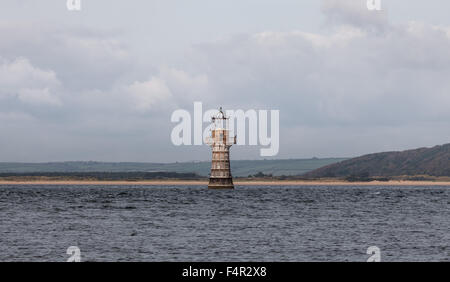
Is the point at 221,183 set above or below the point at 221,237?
above

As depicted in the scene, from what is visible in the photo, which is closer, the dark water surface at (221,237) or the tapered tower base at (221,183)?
the dark water surface at (221,237)

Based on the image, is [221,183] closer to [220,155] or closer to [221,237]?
[220,155]

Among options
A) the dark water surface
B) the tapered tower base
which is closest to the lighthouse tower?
the tapered tower base

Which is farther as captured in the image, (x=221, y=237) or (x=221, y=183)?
(x=221, y=183)

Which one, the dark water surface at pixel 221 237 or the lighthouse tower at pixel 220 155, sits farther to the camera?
the lighthouse tower at pixel 220 155

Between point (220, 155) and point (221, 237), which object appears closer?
point (221, 237)

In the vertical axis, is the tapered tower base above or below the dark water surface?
above

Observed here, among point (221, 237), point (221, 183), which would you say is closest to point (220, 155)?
point (221, 183)

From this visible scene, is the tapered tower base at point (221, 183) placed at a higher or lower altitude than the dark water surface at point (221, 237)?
higher

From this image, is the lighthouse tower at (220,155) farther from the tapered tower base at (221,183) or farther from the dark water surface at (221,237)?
the dark water surface at (221,237)

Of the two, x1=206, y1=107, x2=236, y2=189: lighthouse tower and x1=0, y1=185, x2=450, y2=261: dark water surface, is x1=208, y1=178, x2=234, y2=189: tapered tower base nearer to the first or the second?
x1=206, y1=107, x2=236, y2=189: lighthouse tower

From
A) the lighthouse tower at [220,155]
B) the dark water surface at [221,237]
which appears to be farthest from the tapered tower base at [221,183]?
the dark water surface at [221,237]
